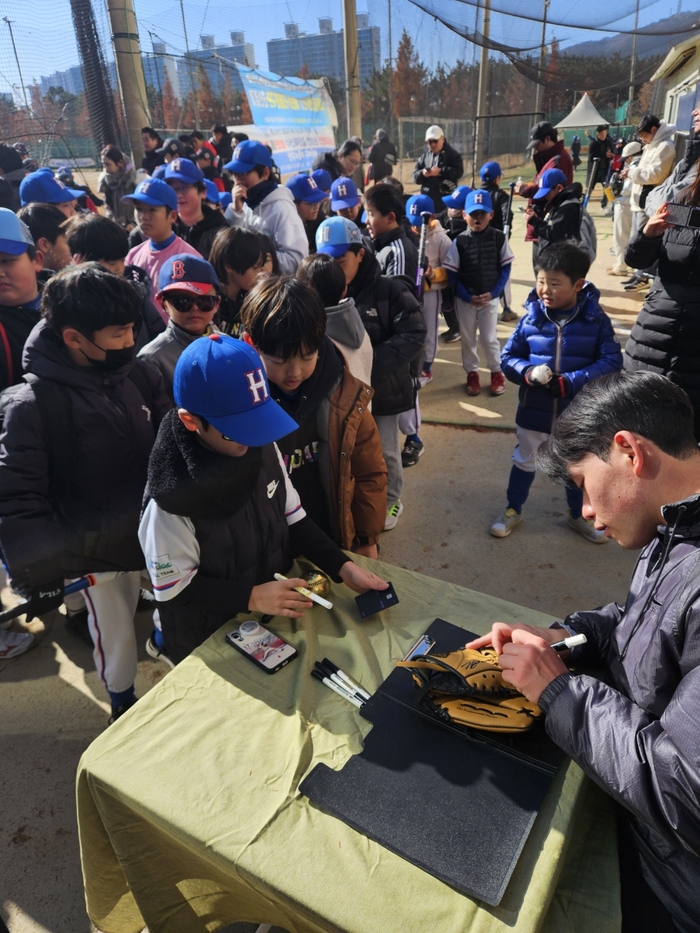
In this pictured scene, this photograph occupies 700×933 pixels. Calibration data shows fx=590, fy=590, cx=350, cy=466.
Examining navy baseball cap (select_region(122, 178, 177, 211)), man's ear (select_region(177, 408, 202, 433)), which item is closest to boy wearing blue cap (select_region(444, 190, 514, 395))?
navy baseball cap (select_region(122, 178, 177, 211))

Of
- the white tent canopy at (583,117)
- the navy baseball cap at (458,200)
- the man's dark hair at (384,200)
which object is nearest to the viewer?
the man's dark hair at (384,200)

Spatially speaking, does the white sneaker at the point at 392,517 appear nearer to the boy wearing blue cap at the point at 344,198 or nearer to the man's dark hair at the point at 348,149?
the boy wearing blue cap at the point at 344,198

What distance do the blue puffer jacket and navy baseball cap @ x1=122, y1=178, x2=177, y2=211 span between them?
7.69 feet

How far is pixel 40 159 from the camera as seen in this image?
10.1m

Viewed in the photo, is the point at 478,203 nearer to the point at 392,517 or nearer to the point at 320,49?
the point at 392,517

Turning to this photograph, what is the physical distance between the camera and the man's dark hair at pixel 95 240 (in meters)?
3.31

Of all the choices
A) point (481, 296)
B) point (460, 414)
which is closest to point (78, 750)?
point (460, 414)

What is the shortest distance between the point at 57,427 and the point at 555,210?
506cm

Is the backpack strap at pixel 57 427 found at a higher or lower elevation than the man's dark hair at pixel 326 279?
lower

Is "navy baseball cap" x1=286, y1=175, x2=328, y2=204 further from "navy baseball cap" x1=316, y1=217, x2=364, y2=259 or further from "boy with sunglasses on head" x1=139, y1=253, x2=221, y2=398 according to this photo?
"boy with sunglasses on head" x1=139, y1=253, x2=221, y2=398

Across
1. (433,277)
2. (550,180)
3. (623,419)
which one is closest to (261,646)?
(623,419)

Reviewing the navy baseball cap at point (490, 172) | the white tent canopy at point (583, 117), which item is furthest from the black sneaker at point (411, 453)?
the white tent canopy at point (583, 117)

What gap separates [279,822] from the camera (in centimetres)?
120

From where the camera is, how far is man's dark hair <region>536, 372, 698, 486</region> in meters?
1.25
